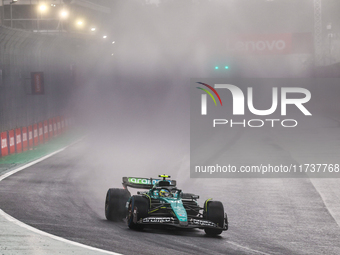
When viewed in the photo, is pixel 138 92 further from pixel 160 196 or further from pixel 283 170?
pixel 160 196

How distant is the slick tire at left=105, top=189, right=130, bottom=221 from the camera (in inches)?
466

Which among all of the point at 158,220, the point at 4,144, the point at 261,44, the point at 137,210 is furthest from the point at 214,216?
the point at 261,44

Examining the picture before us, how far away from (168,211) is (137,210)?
618mm

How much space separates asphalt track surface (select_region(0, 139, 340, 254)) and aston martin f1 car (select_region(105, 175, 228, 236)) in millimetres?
228

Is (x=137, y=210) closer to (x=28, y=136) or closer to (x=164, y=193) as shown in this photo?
(x=164, y=193)

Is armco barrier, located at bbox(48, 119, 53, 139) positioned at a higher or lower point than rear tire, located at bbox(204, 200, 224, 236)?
higher

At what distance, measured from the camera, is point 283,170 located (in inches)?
805

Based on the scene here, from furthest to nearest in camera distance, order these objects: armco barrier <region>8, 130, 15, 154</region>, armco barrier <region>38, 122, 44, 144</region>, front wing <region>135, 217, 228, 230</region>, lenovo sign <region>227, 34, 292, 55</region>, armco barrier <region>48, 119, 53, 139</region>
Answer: lenovo sign <region>227, 34, 292, 55</region>
armco barrier <region>48, 119, 53, 139</region>
armco barrier <region>38, 122, 44, 144</region>
armco barrier <region>8, 130, 15, 154</region>
front wing <region>135, 217, 228, 230</region>

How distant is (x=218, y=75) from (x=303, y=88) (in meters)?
12.8

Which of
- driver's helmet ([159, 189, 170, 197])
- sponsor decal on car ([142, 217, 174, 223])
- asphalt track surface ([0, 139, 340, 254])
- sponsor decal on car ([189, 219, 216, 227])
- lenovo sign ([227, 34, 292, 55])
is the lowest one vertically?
asphalt track surface ([0, 139, 340, 254])

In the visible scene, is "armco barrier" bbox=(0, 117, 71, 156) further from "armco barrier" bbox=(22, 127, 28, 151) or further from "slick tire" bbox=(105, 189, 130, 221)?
"slick tire" bbox=(105, 189, 130, 221)

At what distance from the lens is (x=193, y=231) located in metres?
11.3

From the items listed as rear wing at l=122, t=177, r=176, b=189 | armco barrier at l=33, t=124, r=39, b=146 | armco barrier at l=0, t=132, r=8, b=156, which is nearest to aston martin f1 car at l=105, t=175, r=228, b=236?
rear wing at l=122, t=177, r=176, b=189

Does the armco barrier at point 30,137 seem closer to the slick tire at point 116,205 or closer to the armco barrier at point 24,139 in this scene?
the armco barrier at point 24,139
